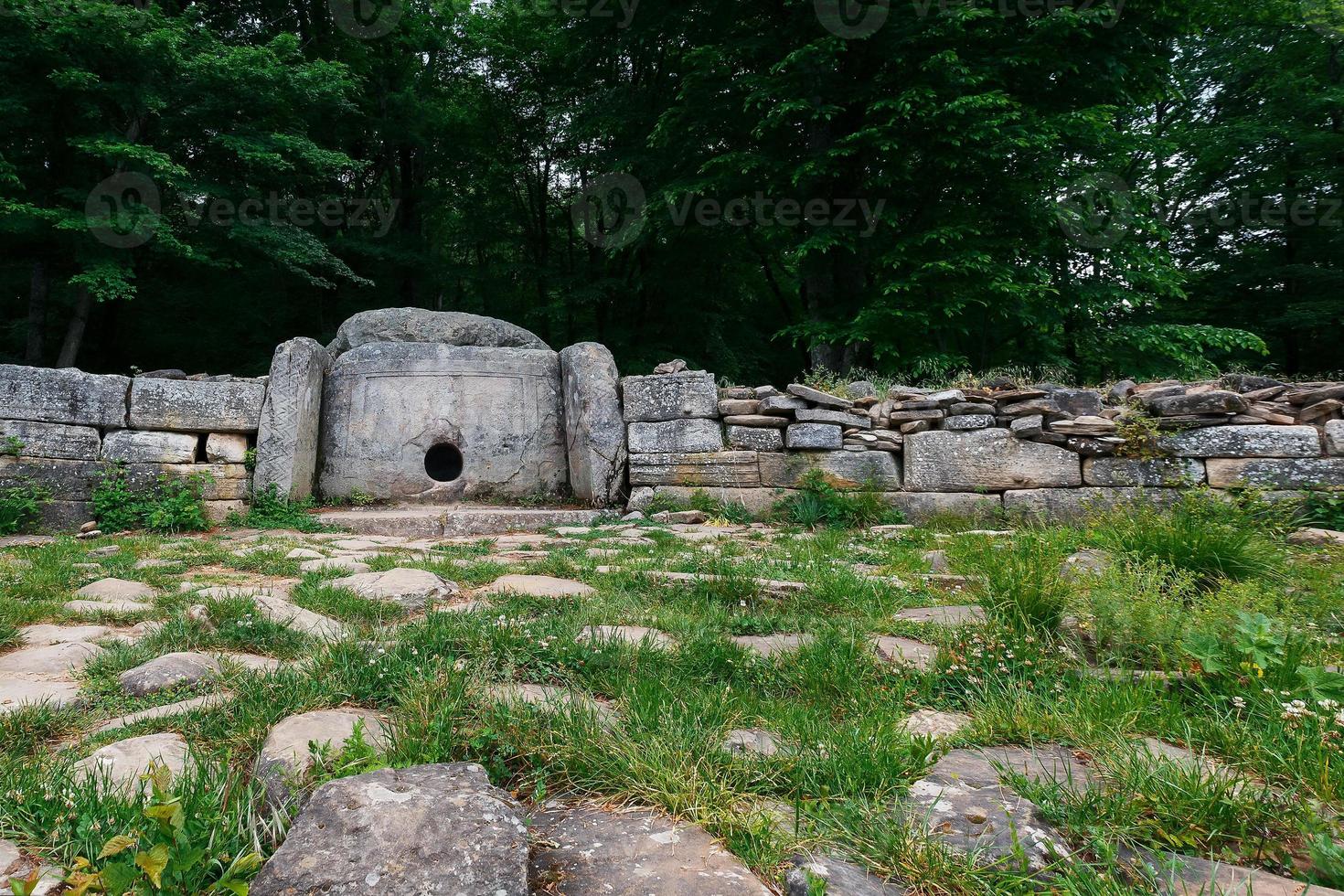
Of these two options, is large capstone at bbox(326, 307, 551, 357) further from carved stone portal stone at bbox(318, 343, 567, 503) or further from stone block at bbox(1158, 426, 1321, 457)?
stone block at bbox(1158, 426, 1321, 457)

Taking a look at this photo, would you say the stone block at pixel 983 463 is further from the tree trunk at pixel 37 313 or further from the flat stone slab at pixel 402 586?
the tree trunk at pixel 37 313

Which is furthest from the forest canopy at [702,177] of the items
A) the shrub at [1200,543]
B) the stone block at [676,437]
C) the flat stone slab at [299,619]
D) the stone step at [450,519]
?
the flat stone slab at [299,619]

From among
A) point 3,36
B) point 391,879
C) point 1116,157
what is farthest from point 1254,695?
point 3,36

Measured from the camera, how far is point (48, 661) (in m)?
2.53

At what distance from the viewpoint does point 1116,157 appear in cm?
1062

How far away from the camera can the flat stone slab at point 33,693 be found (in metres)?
2.09

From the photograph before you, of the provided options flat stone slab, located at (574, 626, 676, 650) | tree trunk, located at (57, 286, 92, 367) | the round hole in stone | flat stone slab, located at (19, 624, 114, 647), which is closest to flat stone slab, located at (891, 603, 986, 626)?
flat stone slab, located at (574, 626, 676, 650)

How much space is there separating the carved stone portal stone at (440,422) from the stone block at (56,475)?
1.91 meters

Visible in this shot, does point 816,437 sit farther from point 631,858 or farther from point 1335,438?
point 631,858

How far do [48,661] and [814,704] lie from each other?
2.68 metres

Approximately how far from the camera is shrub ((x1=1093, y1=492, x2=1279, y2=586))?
328 centimetres

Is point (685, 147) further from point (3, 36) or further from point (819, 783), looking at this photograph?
point (819, 783)

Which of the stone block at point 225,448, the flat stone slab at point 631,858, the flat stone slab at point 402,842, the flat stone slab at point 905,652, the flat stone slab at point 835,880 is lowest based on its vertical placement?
the flat stone slab at point 631,858

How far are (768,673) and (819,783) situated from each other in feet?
2.36
